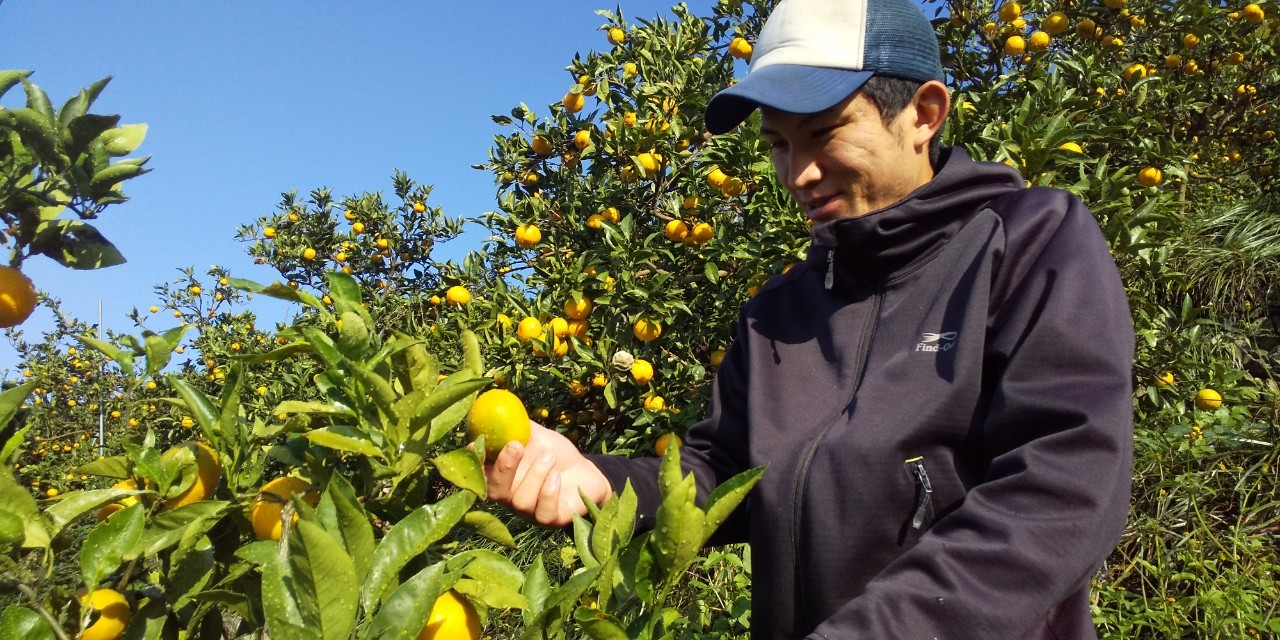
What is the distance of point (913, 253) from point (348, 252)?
19.7 feet

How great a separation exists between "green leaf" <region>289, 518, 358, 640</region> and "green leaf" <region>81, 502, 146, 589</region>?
26cm

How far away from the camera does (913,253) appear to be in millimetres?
1216

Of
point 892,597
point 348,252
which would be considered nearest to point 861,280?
point 892,597

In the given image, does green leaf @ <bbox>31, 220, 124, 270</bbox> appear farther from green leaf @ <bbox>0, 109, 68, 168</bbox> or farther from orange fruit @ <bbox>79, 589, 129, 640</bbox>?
orange fruit @ <bbox>79, 589, 129, 640</bbox>

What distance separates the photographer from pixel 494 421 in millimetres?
1097

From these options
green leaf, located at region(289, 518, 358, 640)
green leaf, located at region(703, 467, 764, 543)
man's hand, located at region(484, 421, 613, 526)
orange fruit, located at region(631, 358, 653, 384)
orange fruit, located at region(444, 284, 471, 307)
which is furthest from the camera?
orange fruit, located at region(444, 284, 471, 307)

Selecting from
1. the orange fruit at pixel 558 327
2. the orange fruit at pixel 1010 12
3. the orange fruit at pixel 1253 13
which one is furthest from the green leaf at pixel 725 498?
the orange fruit at pixel 1253 13

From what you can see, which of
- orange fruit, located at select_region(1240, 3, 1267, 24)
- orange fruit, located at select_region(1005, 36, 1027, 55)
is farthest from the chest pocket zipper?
orange fruit, located at select_region(1240, 3, 1267, 24)

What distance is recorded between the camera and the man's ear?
1.26 m

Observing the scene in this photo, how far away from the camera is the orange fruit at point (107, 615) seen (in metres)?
0.83

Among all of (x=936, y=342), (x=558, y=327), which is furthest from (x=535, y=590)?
(x=558, y=327)

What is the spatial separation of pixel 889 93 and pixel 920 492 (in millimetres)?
590

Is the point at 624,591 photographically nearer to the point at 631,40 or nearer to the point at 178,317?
the point at 631,40

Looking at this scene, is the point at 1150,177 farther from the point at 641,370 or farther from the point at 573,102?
the point at 573,102
